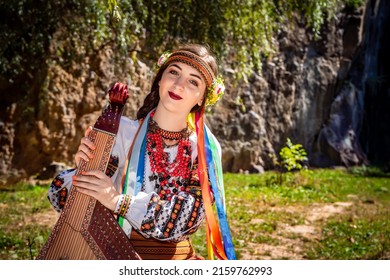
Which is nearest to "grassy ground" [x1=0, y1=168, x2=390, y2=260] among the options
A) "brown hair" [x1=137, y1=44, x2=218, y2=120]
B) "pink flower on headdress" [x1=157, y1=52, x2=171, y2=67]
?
"brown hair" [x1=137, y1=44, x2=218, y2=120]

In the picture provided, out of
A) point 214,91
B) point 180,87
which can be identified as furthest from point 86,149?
point 214,91

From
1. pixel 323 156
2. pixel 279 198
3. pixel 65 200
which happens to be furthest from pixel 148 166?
pixel 323 156

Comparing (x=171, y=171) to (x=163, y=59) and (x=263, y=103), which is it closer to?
(x=163, y=59)

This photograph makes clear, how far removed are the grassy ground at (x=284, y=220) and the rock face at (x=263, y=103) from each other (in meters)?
1.21

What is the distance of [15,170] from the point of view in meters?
9.55

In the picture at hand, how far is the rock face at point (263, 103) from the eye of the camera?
380 inches

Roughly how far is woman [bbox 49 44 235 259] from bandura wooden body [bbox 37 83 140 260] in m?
0.05

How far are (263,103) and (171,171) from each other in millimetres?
14745

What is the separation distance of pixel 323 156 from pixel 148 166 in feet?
59.4

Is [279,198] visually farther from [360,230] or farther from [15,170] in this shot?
[15,170]

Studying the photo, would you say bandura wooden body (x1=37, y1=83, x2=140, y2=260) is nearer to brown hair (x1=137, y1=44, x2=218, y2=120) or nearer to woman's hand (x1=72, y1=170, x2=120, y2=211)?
woman's hand (x1=72, y1=170, x2=120, y2=211)

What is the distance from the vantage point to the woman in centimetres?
192

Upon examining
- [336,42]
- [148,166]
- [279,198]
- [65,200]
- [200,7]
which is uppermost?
[336,42]

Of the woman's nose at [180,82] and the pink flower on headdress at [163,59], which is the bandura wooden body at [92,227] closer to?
the woman's nose at [180,82]
